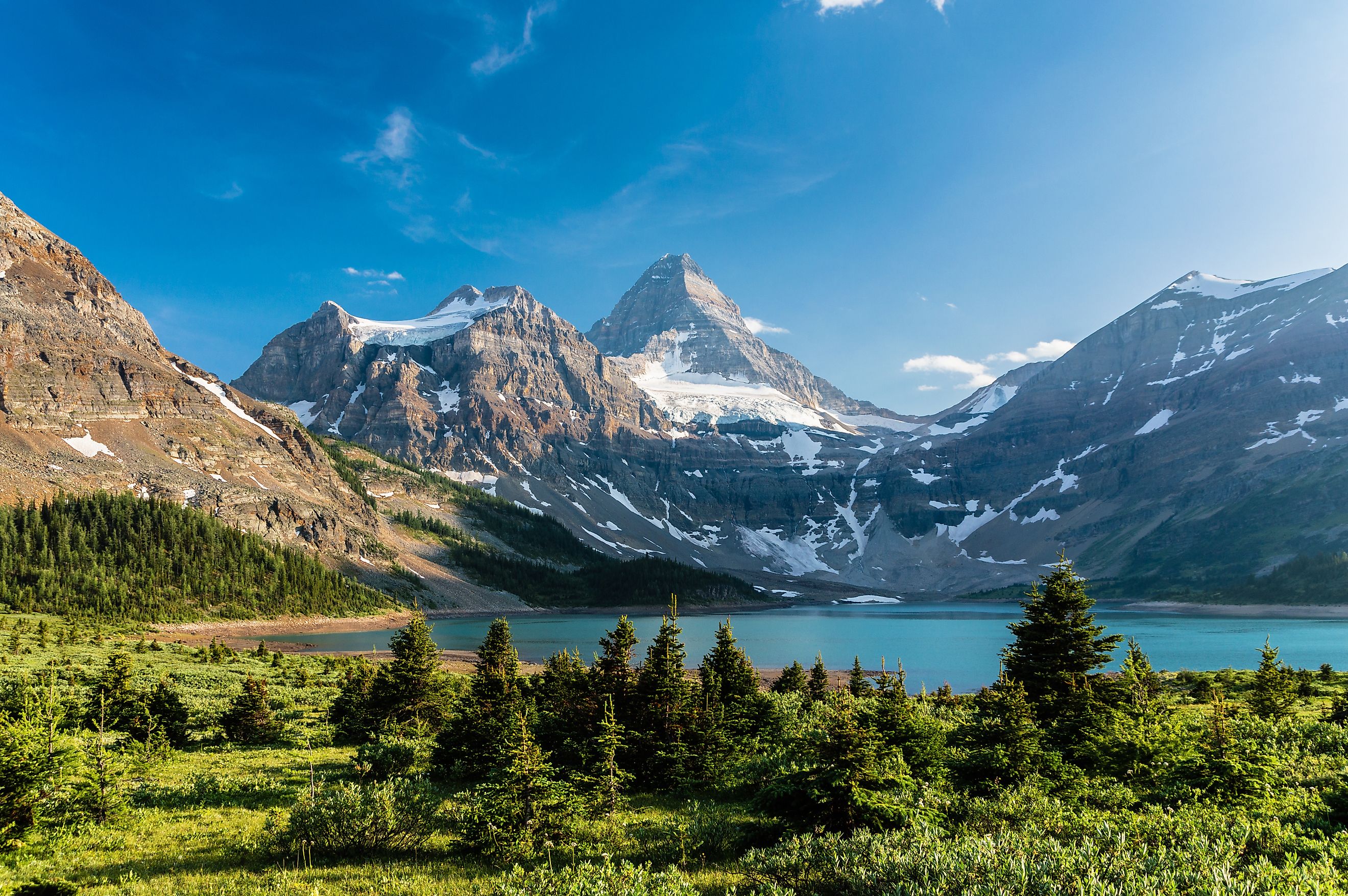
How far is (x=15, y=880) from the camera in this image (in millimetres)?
9867

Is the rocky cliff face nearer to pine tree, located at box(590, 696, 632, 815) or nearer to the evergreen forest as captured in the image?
the evergreen forest

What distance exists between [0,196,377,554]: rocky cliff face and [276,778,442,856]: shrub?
14286cm

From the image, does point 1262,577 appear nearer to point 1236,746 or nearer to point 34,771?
point 1236,746

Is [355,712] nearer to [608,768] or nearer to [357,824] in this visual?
[357,824]

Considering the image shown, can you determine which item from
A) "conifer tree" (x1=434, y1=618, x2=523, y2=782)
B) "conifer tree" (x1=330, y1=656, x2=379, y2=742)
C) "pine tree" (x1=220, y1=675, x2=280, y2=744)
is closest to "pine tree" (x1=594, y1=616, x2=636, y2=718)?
"conifer tree" (x1=434, y1=618, x2=523, y2=782)

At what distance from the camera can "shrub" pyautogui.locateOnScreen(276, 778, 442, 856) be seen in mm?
13109

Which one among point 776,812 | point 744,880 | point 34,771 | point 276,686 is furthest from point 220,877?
point 276,686

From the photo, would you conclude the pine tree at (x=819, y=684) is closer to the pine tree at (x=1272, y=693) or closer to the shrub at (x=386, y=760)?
the pine tree at (x=1272, y=693)

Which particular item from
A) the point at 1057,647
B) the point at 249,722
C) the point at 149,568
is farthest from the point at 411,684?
the point at 149,568

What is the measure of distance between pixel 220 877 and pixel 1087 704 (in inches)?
820

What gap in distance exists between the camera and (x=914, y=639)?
111188 mm

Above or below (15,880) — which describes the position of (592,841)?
below

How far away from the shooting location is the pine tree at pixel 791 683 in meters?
34.9

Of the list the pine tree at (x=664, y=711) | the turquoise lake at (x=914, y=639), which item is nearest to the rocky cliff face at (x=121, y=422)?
the turquoise lake at (x=914, y=639)
